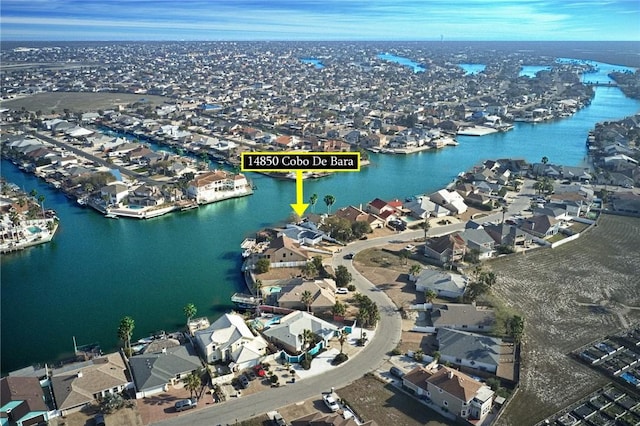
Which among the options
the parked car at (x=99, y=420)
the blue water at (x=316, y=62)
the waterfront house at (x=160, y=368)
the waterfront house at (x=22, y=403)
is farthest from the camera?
the blue water at (x=316, y=62)

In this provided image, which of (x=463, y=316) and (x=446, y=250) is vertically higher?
(x=446, y=250)

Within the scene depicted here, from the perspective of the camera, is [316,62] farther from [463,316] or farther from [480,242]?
[463,316]

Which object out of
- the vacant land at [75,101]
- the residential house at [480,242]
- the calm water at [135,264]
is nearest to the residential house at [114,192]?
the calm water at [135,264]

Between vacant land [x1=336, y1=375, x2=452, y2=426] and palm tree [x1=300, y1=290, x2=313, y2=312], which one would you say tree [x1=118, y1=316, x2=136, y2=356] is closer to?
palm tree [x1=300, y1=290, x2=313, y2=312]

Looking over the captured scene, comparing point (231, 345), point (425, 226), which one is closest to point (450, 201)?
point (425, 226)

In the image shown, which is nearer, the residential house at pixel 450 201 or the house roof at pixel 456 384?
the house roof at pixel 456 384

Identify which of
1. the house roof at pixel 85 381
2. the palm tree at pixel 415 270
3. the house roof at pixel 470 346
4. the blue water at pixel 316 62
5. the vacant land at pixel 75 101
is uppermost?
the blue water at pixel 316 62

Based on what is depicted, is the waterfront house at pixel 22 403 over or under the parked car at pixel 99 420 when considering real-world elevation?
over

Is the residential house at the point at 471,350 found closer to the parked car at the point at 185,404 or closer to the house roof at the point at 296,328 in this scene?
the house roof at the point at 296,328
